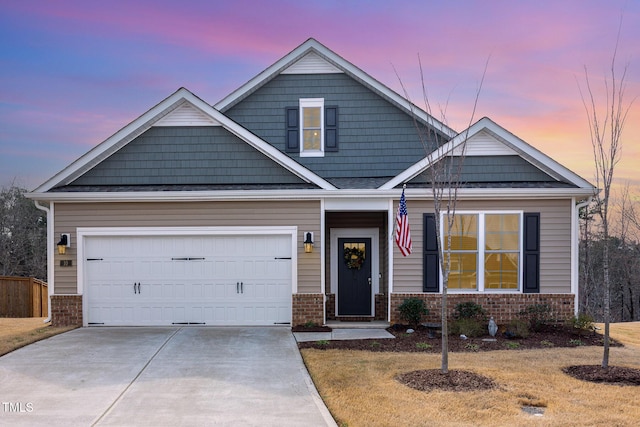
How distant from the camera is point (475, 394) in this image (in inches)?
282

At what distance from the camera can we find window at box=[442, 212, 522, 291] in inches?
490

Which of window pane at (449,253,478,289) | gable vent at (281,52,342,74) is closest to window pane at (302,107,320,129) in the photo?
gable vent at (281,52,342,74)

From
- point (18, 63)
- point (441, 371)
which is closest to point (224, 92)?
point (18, 63)

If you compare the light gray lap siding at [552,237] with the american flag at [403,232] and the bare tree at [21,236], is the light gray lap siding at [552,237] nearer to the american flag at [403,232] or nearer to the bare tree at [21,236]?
the american flag at [403,232]

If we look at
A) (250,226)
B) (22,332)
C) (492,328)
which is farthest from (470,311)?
(22,332)

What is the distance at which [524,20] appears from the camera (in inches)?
493

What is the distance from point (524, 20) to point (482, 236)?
5.09 metres

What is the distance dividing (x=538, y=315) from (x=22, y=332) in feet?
37.6

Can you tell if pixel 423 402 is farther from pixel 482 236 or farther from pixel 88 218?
pixel 88 218

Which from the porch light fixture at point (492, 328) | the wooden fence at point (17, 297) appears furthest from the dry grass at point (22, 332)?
the porch light fixture at point (492, 328)

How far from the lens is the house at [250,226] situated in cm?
1239

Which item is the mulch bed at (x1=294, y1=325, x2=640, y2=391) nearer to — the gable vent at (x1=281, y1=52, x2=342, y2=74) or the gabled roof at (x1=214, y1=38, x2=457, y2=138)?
the gabled roof at (x1=214, y1=38, x2=457, y2=138)

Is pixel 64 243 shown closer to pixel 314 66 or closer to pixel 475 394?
pixel 314 66

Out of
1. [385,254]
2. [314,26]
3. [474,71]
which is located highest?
[314,26]
